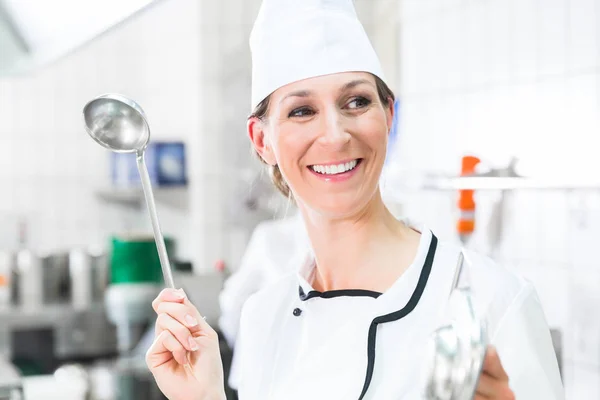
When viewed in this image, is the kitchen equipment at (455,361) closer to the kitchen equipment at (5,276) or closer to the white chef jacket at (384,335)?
the white chef jacket at (384,335)

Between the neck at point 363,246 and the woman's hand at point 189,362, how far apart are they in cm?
22

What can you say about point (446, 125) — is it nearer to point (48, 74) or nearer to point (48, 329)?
point (48, 329)

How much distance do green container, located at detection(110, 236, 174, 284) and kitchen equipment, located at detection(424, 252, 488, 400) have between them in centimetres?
266

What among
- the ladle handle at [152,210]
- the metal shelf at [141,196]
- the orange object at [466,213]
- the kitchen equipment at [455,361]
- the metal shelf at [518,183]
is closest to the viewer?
the kitchen equipment at [455,361]

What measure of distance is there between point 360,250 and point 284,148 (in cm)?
19

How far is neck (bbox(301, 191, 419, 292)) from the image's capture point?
112cm

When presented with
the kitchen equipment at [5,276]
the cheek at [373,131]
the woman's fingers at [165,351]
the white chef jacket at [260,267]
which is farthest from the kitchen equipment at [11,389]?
the kitchen equipment at [5,276]

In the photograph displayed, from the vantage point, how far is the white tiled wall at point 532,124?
77.1 inches

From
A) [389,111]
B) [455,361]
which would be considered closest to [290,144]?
[389,111]

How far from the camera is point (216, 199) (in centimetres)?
397

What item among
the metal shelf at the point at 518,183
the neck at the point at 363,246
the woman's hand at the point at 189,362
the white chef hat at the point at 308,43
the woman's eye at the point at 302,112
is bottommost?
the woman's hand at the point at 189,362

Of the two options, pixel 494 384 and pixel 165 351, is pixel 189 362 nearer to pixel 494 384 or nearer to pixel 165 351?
pixel 165 351

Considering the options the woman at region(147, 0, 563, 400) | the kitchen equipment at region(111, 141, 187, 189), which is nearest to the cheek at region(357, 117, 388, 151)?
the woman at region(147, 0, 563, 400)

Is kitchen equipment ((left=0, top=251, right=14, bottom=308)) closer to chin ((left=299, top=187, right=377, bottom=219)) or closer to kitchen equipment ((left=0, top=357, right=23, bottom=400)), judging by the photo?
kitchen equipment ((left=0, top=357, right=23, bottom=400))
